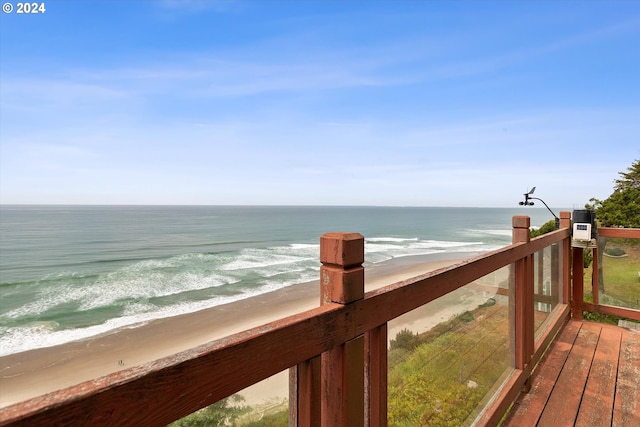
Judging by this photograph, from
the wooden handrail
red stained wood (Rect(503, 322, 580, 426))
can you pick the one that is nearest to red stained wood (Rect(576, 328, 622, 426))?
red stained wood (Rect(503, 322, 580, 426))

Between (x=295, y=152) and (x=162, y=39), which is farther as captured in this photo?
(x=295, y=152)

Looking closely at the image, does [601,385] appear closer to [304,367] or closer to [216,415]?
[304,367]

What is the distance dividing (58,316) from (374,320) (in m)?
14.1

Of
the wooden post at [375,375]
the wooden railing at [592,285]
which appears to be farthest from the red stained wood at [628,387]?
the wooden post at [375,375]

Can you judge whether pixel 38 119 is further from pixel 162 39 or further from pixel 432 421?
pixel 432 421

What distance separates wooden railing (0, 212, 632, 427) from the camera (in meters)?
0.51

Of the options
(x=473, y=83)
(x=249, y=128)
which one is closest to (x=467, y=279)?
(x=473, y=83)

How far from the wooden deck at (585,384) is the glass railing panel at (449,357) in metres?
0.39

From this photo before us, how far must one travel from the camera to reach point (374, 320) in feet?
3.62

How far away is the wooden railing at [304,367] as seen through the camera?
20.0 inches

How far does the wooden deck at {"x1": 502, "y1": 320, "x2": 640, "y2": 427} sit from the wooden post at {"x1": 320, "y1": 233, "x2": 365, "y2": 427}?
1.80 meters

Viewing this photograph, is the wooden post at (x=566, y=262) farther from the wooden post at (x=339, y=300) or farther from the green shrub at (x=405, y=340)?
the wooden post at (x=339, y=300)

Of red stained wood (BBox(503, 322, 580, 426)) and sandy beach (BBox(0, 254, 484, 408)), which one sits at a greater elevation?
red stained wood (BBox(503, 322, 580, 426))

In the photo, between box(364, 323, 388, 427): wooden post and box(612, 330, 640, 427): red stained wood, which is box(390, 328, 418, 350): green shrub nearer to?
box(364, 323, 388, 427): wooden post
